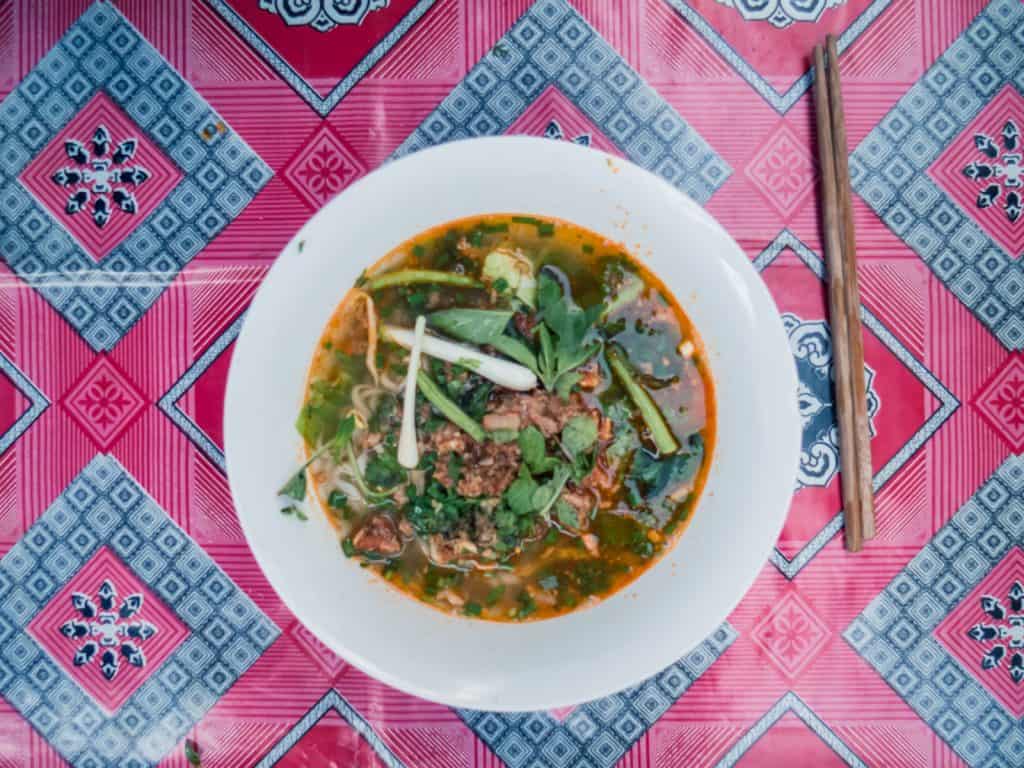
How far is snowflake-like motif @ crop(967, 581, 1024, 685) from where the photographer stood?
1594 millimetres

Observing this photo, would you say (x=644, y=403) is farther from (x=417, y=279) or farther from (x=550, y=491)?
(x=417, y=279)

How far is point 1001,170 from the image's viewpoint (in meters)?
1.59

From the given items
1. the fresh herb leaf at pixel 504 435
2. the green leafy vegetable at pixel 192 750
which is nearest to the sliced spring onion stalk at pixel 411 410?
the fresh herb leaf at pixel 504 435

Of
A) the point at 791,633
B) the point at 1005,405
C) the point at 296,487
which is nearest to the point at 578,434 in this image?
the point at 296,487

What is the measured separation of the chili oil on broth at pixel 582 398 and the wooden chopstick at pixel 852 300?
0.29 metres

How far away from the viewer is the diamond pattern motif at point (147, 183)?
1.56 m

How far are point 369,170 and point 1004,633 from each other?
4.81ft

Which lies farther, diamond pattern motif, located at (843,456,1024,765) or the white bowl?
diamond pattern motif, located at (843,456,1024,765)

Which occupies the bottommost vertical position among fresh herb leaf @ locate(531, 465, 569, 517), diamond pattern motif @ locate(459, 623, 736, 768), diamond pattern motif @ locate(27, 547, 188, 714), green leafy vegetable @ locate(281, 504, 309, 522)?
diamond pattern motif @ locate(459, 623, 736, 768)

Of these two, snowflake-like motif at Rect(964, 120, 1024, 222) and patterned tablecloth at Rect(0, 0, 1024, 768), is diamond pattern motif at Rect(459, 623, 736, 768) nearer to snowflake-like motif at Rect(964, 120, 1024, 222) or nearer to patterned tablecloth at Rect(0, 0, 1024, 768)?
patterned tablecloth at Rect(0, 0, 1024, 768)

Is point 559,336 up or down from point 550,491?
up

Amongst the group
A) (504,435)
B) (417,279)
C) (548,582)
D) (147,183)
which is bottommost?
(548,582)

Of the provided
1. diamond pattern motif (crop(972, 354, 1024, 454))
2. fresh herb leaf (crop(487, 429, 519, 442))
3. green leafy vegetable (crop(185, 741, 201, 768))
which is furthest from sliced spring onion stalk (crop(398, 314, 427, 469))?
diamond pattern motif (crop(972, 354, 1024, 454))

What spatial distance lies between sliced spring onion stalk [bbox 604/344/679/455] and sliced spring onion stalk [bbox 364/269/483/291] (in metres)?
0.26
